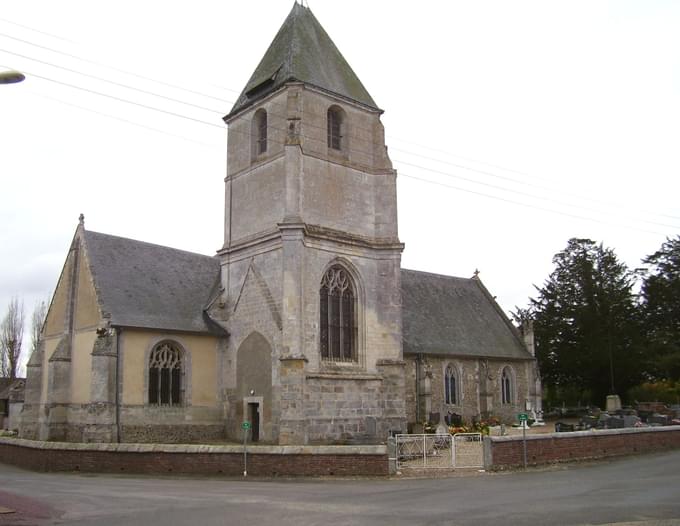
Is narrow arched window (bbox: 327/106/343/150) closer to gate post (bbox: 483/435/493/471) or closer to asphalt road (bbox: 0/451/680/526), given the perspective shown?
gate post (bbox: 483/435/493/471)

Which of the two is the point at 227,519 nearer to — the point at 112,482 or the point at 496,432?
the point at 112,482

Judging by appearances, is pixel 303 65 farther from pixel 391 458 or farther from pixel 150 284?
pixel 391 458

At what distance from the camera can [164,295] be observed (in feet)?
93.8

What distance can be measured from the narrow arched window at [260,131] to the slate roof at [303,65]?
2.24 ft

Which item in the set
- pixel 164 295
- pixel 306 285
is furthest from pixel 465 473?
pixel 164 295

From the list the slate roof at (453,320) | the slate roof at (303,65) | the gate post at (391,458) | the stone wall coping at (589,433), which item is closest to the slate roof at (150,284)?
the slate roof at (303,65)

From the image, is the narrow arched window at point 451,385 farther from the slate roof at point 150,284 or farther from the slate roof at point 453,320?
the slate roof at point 150,284

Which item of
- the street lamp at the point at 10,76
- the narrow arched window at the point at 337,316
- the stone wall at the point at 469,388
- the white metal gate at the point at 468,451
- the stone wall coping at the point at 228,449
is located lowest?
the white metal gate at the point at 468,451

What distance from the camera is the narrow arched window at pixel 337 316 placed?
26.8 meters

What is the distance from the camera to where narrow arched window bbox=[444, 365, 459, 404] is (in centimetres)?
3525

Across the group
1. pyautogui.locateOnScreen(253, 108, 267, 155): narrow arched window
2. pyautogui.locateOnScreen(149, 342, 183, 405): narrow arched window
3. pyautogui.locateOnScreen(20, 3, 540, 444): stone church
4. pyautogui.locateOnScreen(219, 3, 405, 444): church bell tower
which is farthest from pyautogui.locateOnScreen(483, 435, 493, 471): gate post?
pyautogui.locateOnScreen(253, 108, 267, 155): narrow arched window

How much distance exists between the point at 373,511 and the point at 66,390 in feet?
62.1

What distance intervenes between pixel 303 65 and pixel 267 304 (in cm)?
1027

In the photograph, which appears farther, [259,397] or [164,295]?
[164,295]
